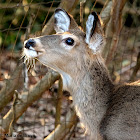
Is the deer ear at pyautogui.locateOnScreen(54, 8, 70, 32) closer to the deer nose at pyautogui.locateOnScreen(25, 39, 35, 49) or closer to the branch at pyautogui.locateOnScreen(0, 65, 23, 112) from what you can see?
the deer nose at pyautogui.locateOnScreen(25, 39, 35, 49)

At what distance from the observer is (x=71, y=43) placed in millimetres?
3959

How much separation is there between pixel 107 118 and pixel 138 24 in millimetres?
5696

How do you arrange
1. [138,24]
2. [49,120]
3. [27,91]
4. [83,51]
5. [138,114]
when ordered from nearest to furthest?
1. [138,114]
2. [83,51]
3. [27,91]
4. [49,120]
5. [138,24]

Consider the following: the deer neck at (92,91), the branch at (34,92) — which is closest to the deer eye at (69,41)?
the deer neck at (92,91)

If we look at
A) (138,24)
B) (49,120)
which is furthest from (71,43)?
(138,24)

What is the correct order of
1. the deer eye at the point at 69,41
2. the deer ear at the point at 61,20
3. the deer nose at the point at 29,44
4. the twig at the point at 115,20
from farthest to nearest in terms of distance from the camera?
the twig at the point at 115,20 → the deer ear at the point at 61,20 → the deer eye at the point at 69,41 → the deer nose at the point at 29,44

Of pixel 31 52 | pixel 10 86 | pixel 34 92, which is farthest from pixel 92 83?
pixel 10 86

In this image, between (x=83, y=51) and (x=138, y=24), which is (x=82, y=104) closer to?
(x=83, y=51)

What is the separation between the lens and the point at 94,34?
394cm

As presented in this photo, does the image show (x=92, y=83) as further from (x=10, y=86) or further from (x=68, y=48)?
(x=10, y=86)

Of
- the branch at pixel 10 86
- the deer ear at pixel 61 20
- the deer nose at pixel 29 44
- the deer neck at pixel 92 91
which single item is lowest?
the deer neck at pixel 92 91

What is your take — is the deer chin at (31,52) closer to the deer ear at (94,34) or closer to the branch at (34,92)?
the deer ear at (94,34)

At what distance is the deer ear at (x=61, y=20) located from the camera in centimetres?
431

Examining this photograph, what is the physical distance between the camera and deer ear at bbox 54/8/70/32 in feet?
14.1
